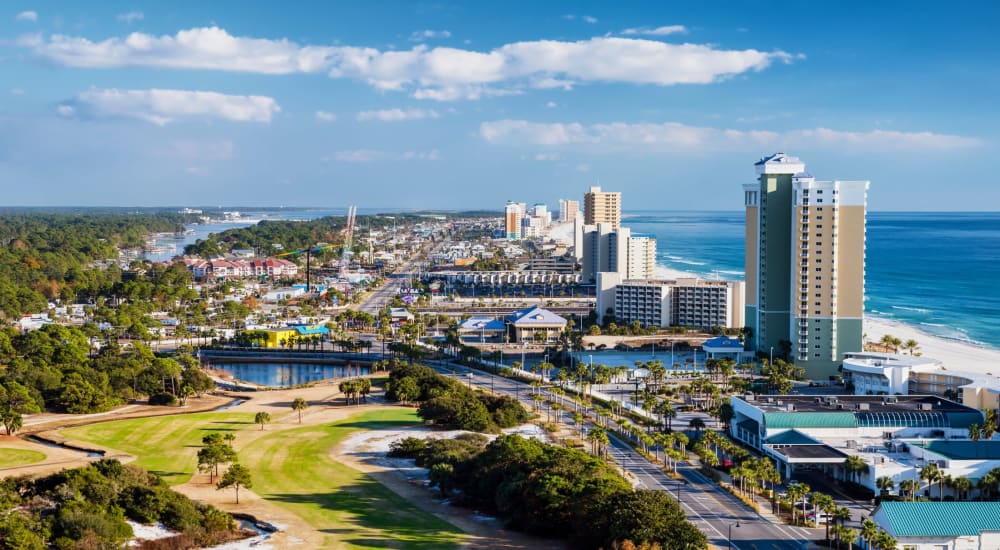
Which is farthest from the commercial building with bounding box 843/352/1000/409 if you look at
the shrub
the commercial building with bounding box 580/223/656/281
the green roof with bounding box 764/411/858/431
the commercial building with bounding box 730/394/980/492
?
the commercial building with bounding box 580/223/656/281

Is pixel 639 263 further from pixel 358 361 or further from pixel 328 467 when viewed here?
pixel 328 467

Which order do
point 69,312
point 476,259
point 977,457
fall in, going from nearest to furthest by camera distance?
1. point 977,457
2. point 69,312
3. point 476,259

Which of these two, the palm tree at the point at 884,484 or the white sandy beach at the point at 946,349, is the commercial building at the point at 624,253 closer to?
the white sandy beach at the point at 946,349

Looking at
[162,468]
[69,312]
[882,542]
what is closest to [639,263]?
[69,312]

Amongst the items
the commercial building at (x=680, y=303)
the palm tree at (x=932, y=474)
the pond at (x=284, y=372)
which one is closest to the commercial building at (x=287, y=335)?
the pond at (x=284, y=372)

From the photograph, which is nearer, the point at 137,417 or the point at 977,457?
the point at 977,457
